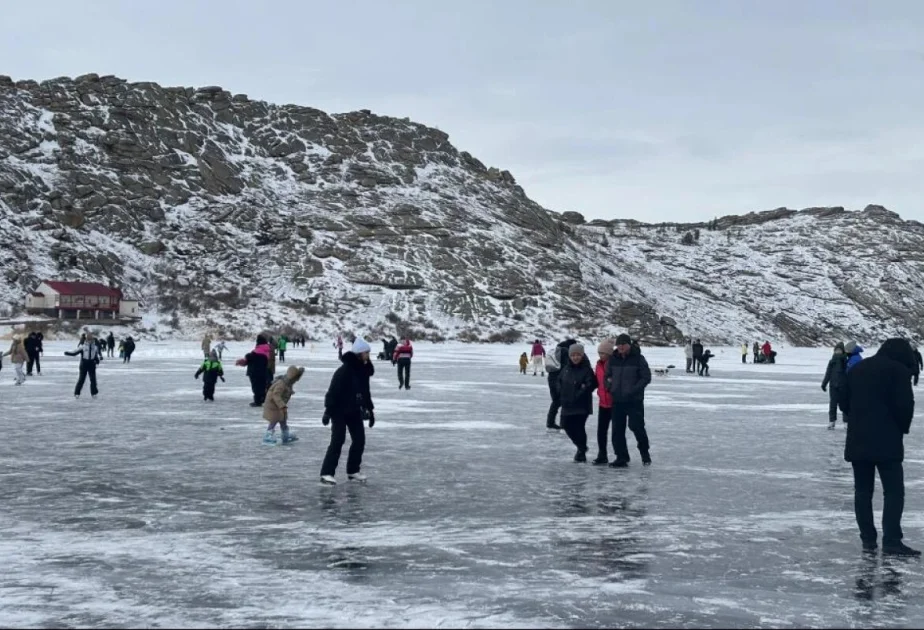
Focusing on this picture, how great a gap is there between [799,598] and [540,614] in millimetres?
1668

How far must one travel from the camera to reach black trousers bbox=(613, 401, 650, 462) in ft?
41.1

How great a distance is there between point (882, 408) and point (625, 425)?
16.7ft

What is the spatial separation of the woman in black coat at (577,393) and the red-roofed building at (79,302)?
80.7m

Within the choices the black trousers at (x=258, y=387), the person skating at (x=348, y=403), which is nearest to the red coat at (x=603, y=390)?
the person skating at (x=348, y=403)

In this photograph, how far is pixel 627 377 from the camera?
12.4 metres

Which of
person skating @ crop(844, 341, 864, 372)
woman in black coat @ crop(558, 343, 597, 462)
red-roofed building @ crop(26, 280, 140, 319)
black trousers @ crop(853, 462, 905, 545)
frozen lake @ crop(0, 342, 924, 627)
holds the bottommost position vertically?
frozen lake @ crop(0, 342, 924, 627)

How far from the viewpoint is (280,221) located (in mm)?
111188

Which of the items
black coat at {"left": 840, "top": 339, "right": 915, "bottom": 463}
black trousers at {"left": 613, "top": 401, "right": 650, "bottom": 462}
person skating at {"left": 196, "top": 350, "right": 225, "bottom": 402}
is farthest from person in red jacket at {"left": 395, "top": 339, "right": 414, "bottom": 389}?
black coat at {"left": 840, "top": 339, "right": 915, "bottom": 463}

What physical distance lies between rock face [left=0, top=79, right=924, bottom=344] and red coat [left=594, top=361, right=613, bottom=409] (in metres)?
79.4

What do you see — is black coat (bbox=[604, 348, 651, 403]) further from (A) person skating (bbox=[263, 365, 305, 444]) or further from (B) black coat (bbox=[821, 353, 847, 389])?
(B) black coat (bbox=[821, 353, 847, 389])

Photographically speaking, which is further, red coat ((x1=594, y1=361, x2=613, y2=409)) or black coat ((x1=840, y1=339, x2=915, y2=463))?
red coat ((x1=594, y1=361, x2=613, y2=409))

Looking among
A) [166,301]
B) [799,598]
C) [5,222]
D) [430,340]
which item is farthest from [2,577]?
[5,222]

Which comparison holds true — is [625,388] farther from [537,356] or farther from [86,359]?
[537,356]

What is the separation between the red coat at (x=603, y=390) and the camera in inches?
501
